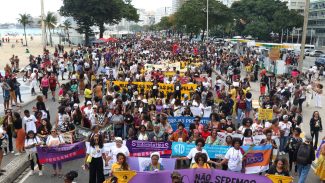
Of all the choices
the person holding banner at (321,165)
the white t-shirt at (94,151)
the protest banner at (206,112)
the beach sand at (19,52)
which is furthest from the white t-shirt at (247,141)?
the beach sand at (19,52)

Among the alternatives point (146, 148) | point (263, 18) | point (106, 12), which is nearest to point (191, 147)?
point (146, 148)

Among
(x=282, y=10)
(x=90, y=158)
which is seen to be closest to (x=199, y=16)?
(x=282, y=10)

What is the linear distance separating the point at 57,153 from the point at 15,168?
136cm

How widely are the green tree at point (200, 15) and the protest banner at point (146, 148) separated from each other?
2201 inches

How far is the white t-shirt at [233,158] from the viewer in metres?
8.24

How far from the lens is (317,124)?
11719mm

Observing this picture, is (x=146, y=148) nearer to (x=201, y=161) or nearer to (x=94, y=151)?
(x=94, y=151)

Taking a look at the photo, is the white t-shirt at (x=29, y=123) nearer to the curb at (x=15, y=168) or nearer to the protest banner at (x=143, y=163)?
the curb at (x=15, y=168)

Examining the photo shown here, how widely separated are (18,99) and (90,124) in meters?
9.25

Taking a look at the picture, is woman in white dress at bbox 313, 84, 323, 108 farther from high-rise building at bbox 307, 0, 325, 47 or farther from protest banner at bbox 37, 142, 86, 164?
high-rise building at bbox 307, 0, 325, 47

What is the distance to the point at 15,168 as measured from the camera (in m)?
9.96

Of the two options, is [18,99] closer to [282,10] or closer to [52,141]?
[52,141]

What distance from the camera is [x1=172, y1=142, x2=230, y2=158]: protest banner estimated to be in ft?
29.8

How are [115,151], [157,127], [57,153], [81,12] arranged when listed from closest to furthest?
[115,151] < [57,153] < [157,127] < [81,12]
